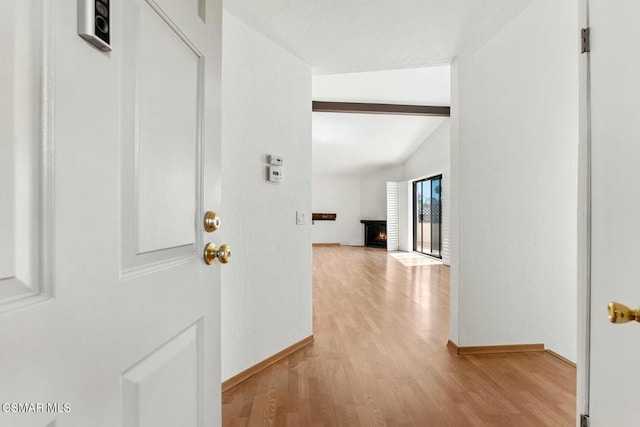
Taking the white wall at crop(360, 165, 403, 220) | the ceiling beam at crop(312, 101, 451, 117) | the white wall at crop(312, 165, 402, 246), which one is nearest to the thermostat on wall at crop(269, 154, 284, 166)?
the ceiling beam at crop(312, 101, 451, 117)

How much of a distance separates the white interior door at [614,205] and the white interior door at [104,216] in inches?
44.5

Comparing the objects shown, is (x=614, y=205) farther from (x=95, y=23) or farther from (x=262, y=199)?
(x=262, y=199)

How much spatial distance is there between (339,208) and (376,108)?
5.77 meters

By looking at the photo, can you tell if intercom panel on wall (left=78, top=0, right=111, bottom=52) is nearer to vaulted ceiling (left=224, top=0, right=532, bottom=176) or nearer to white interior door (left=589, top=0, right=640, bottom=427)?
white interior door (left=589, top=0, right=640, bottom=427)

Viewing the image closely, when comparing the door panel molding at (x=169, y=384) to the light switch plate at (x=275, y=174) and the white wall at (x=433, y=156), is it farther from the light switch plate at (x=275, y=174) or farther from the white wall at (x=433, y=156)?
the white wall at (x=433, y=156)

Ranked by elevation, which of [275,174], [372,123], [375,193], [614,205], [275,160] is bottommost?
[614,205]

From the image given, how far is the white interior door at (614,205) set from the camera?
78 cm

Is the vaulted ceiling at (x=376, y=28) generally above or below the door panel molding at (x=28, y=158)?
above

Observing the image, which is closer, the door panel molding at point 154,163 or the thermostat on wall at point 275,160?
the door panel molding at point 154,163

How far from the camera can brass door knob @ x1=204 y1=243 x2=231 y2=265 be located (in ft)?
2.89

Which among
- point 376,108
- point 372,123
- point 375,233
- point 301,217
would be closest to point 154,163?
point 301,217

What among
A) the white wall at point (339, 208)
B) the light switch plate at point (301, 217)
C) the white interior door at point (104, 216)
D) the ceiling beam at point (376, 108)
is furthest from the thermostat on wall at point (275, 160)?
the white wall at point (339, 208)

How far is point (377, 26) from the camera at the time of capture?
2051 mm

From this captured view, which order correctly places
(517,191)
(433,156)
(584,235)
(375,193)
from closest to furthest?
(584,235)
(517,191)
(433,156)
(375,193)
